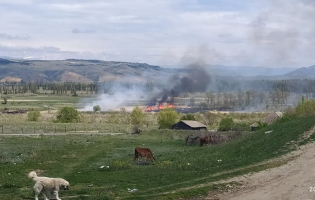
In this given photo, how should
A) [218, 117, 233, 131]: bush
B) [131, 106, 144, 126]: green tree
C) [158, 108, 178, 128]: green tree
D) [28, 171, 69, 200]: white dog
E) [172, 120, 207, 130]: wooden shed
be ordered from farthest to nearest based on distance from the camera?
1. [131, 106, 144, 126]: green tree
2. [158, 108, 178, 128]: green tree
3. [172, 120, 207, 130]: wooden shed
4. [218, 117, 233, 131]: bush
5. [28, 171, 69, 200]: white dog

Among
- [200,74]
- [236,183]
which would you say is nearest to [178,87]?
[200,74]

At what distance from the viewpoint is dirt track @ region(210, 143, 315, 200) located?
18969 millimetres

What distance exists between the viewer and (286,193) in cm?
1916

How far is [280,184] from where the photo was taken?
2077 centimetres

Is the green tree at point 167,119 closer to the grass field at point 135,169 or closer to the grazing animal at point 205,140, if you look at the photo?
the grazing animal at point 205,140

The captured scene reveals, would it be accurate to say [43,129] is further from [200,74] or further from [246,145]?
[200,74]

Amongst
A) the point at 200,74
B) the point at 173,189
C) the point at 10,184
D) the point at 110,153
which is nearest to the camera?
the point at 173,189

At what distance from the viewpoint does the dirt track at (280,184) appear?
18969mm

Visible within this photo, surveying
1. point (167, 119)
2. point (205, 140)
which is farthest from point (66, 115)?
point (205, 140)

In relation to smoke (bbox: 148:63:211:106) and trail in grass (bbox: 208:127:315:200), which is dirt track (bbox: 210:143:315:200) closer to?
trail in grass (bbox: 208:127:315:200)

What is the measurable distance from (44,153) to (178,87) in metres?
133

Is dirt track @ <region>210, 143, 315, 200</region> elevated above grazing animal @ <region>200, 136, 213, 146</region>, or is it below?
above

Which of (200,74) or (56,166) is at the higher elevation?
(200,74)

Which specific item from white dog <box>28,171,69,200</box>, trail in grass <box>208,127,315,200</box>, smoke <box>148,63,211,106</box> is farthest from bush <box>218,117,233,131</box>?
smoke <box>148,63,211,106</box>
